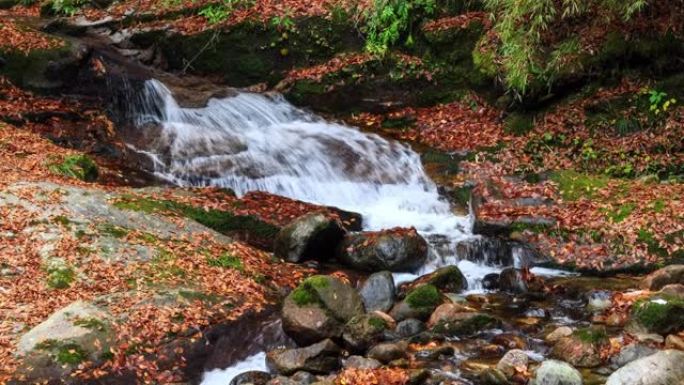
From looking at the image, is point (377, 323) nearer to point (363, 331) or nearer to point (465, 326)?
point (363, 331)

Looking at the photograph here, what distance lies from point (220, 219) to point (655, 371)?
22.8 ft

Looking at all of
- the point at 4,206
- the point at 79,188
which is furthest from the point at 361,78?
the point at 4,206

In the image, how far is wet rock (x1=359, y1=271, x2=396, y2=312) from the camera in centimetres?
841

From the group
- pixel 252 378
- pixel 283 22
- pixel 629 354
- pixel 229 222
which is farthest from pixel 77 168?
pixel 629 354

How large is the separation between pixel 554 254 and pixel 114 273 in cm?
633

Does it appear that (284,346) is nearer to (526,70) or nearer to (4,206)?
(4,206)

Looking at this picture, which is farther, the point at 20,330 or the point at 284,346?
the point at 284,346

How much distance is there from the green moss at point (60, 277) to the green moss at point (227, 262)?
1.76 metres

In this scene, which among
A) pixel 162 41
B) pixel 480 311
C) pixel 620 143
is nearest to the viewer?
pixel 480 311

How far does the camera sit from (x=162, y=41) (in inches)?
693

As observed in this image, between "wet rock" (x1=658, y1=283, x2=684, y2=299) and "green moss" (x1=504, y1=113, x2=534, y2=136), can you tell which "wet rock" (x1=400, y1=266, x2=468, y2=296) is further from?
"green moss" (x1=504, y1=113, x2=534, y2=136)

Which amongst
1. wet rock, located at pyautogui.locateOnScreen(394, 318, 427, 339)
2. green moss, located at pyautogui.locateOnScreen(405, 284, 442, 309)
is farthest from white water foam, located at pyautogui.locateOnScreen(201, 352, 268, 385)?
green moss, located at pyautogui.locateOnScreen(405, 284, 442, 309)

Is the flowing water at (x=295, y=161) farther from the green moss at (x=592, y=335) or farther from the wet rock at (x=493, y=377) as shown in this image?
the wet rock at (x=493, y=377)

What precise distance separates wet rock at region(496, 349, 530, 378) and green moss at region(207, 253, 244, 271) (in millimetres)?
3797
